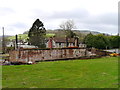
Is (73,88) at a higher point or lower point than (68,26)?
lower

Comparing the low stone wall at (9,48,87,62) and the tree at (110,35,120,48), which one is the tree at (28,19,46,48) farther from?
the low stone wall at (9,48,87,62)

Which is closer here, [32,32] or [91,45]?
[91,45]

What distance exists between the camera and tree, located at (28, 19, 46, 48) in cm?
6740

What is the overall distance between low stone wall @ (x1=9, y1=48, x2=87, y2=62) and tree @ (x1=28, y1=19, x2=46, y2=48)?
31.4m

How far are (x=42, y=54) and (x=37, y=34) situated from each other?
3970 centimetres

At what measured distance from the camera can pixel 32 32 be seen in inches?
2857

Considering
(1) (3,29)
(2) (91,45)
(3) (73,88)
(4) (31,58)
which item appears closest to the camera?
(3) (73,88)

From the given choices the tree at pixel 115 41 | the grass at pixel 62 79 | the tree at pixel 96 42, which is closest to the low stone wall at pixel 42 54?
the grass at pixel 62 79

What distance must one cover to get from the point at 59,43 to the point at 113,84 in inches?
2770

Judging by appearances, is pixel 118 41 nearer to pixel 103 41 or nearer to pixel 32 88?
pixel 103 41

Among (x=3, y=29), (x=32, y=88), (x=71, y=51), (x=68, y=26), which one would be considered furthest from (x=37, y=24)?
(x=32, y=88)

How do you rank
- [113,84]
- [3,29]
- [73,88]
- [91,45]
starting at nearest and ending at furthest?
[73,88], [113,84], [3,29], [91,45]

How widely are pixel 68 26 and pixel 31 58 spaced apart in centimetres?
4392

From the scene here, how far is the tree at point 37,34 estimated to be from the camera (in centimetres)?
6740
